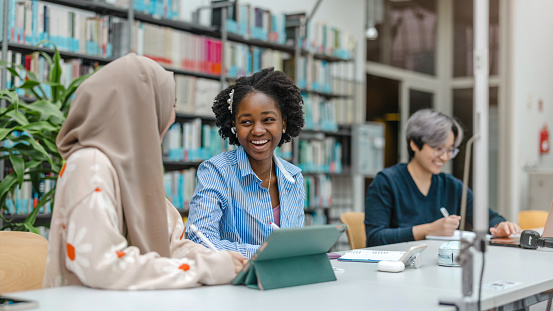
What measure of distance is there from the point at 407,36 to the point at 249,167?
5.89m

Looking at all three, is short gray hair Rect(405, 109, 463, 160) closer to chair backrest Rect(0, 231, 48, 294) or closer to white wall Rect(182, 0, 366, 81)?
chair backrest Rect(0, 231, 48, 294)

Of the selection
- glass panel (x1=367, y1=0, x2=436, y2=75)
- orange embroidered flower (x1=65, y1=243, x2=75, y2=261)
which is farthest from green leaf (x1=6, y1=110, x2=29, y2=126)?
glass panel (x1=367, y1=0, x2=436, y2=75)

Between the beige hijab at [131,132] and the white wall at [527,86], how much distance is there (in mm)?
6407

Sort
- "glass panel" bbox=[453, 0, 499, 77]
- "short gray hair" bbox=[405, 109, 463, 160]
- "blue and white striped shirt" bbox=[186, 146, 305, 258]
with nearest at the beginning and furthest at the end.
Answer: "blue and white striped shirt" bbox=[186, 146, 305, 258] < "short gray hair" bbox=[405, 109, 463, 160] < "glass panel" bbox=[453, 0, 499, 77]

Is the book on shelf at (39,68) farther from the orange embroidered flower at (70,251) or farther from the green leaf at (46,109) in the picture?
the orange embroidered flower at (70,251)

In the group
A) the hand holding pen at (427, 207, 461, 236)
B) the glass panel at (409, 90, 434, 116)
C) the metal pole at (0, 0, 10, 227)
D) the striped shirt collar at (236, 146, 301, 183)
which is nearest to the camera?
the striped shirt collar at (236, 146, 301, 183)

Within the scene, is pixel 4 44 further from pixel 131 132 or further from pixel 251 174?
pixel 131 132

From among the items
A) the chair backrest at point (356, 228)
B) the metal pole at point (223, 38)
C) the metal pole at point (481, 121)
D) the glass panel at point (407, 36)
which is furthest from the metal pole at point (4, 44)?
the glass panel at point (407, 36)

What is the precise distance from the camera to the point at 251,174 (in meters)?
2.17

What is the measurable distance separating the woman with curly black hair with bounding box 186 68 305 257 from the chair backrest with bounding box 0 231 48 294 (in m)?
0.49

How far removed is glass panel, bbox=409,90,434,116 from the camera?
7508 mm

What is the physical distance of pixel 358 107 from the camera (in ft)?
19.8

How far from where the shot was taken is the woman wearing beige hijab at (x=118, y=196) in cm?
126

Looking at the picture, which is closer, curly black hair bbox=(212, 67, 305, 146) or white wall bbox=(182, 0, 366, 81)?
curly black hair bbox=(212, 67, 305, 146)
